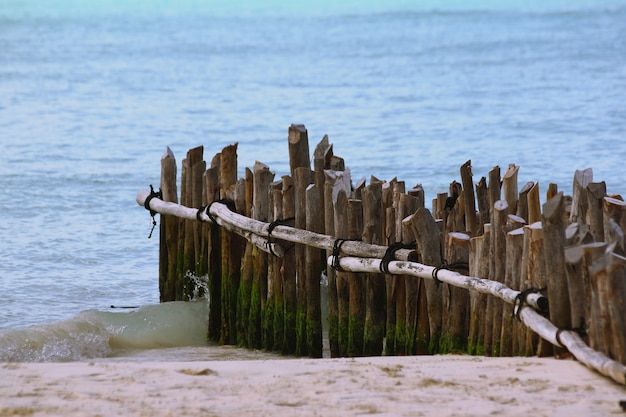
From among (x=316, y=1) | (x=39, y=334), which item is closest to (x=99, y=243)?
(x=39, y=334)

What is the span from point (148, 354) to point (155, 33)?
37987mm

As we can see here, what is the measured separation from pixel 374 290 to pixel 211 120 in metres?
16.5

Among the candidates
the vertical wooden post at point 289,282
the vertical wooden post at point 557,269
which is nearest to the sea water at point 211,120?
the vertical wooden post at point 289,282

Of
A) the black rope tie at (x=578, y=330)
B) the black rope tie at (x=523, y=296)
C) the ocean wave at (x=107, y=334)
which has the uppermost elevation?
the black rope tie at (x=523, y=296)

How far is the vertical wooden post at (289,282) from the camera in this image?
766cm

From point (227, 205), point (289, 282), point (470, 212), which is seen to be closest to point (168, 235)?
point (227, 205)

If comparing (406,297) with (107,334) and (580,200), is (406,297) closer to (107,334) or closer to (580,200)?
(580,200)

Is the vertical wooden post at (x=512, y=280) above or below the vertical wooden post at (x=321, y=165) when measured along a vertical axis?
below

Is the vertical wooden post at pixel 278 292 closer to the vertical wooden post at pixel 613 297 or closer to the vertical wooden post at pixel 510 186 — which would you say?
the vertical wooden post at pixel 510 186

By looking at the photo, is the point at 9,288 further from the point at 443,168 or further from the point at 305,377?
the point at 443,168

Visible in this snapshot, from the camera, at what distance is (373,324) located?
708 cm

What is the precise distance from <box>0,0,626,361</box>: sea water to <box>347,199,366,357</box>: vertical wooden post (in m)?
1.46

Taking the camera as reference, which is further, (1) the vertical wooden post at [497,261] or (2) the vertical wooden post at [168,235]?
(2) the vertical wooden post at [168,235]

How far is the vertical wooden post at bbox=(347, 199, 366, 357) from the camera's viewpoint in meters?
7.16
